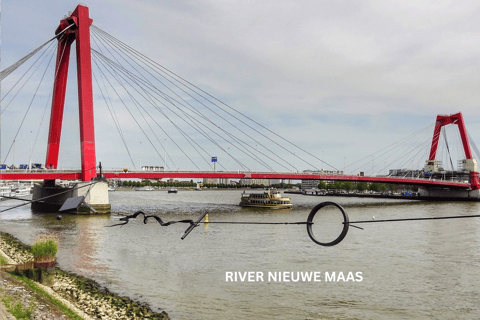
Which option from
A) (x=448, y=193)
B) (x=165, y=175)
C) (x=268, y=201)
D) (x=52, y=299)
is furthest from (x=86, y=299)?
(x=448, y=193)

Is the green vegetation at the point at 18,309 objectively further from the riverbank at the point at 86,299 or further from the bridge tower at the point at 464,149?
the bridge tower at the point at 464,149

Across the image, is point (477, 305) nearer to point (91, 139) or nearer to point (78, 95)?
point (91, 139)

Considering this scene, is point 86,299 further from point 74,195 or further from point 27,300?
point 74,195

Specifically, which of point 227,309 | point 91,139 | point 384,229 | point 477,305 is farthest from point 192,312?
point 91,139

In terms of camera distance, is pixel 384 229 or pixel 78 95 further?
pixel 78 95

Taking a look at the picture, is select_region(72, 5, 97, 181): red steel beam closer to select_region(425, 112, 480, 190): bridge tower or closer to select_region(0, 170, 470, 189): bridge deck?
select_region(0, 170, 470, 189): bridge deck

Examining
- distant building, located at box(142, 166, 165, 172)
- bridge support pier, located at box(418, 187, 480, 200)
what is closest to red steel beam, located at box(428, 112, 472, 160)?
bridge support pier, located at box(418, 187, 480, 200)

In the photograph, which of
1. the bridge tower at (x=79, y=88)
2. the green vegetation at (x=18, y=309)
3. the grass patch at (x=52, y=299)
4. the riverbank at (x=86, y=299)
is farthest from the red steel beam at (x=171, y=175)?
the green vegetation at (x=18, y=309)

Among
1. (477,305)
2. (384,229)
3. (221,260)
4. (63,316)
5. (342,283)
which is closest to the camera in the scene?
(63,316)
